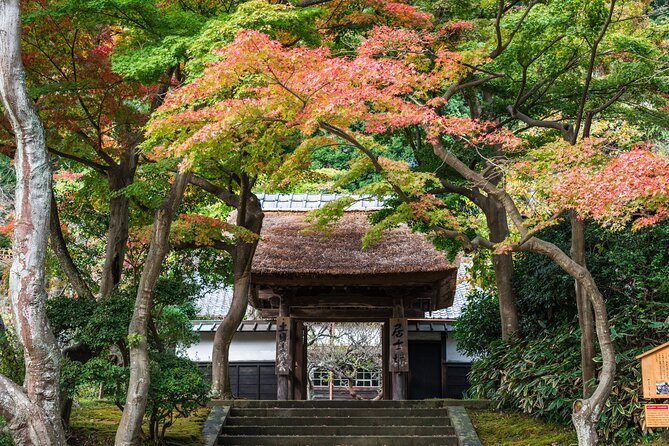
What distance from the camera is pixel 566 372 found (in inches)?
410

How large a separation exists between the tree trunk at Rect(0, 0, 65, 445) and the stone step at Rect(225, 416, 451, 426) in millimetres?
4080

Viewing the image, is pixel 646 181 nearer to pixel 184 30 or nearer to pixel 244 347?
pixel 184 30

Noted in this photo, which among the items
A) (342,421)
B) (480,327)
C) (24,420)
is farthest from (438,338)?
(24,420)

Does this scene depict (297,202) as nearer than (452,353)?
No

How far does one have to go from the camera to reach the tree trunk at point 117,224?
1048 cm

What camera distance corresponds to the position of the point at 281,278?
13.3m

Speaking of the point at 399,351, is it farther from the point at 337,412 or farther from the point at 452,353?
the point at 452,353

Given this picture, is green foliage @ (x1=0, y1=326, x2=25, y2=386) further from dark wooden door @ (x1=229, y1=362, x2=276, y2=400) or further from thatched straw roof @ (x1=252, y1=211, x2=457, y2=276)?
dark wooden door @ (x1=229, y1=362, x2=276, y2=400)

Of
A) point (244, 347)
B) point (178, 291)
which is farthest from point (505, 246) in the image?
point (244, 347)

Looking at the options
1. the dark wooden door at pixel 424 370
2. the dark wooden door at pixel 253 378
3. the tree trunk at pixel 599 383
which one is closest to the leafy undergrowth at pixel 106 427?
the tree trunk at pixel 599 383

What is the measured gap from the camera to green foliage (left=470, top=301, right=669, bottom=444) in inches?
357

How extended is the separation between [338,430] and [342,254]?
3719 mm

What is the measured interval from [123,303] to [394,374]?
656cm

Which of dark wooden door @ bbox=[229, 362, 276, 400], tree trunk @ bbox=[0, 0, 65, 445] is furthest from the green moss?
dark wooden door @ bbox=[229, 362, 276, 400]
